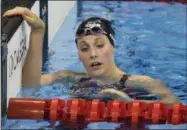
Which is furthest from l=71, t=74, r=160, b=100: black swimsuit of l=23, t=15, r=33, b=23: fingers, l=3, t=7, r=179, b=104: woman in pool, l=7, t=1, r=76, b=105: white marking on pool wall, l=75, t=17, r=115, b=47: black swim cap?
l=23, t=15, r=33, b=23: fingers

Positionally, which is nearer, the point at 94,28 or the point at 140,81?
the point at 94,28

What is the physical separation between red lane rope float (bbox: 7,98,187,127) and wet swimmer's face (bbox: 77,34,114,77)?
32cm

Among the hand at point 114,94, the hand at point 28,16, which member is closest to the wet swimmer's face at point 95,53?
the hand at point 114,94

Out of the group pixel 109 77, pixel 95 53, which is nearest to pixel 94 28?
pixel 95 53

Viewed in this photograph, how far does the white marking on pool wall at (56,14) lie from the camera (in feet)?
14.8

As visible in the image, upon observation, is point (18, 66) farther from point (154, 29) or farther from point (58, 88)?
point (154, 29)

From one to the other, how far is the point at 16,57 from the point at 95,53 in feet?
1.31

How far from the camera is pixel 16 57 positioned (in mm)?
2859

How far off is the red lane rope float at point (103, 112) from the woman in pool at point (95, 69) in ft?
0.78

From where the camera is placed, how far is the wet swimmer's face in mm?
2865

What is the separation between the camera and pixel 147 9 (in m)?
6.02

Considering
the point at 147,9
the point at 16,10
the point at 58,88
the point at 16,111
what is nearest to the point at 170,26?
the point at 147,9

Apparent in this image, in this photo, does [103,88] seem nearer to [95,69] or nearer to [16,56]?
[95,69]

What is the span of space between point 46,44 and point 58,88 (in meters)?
1.03
